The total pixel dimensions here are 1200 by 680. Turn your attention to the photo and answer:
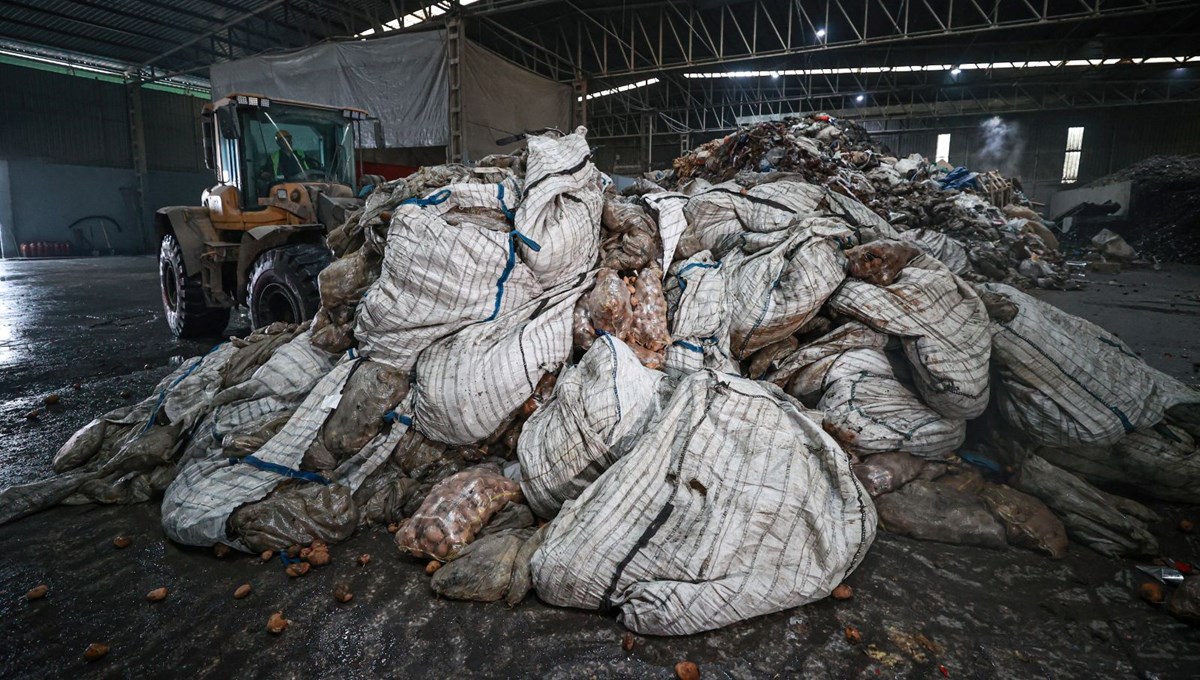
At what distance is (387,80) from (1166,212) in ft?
42.4

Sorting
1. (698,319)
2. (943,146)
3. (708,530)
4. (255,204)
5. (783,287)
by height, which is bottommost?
(708,530)

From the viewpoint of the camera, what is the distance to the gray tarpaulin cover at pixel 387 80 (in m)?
7.28

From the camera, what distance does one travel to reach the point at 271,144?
4.50 m

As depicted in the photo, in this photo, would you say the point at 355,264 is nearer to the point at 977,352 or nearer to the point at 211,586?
the point at 211,586

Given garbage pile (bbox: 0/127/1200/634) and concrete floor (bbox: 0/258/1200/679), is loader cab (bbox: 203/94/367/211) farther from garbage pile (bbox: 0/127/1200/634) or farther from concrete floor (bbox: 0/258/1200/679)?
concrete floor (bbox: 0/258/1200/679)

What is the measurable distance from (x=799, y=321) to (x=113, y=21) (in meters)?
15.1

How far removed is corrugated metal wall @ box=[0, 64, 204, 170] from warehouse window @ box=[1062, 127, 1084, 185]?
84.8 ft

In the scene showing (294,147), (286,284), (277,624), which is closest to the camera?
(277,624)

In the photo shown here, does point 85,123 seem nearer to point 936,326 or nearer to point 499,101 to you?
point 499,101

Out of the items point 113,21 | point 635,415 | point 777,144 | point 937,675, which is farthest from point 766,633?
point 113,21

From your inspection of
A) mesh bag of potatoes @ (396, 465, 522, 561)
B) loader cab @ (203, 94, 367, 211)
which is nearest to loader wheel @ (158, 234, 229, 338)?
loader cab @ (203, 94, 367, 211)

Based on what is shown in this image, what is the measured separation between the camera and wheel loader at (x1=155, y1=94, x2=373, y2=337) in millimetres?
4121

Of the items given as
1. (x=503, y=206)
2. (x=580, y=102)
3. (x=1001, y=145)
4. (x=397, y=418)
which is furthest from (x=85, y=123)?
(x=1001, y=145)

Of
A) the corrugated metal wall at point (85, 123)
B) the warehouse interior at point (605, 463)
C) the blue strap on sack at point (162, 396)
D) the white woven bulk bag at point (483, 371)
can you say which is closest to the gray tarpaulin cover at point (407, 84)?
the warehouse interior at point (605, 463)
